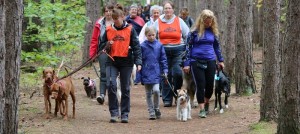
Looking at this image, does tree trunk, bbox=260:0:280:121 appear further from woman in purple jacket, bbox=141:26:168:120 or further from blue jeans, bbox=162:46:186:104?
blue jeans, bbox=162:46:186:104

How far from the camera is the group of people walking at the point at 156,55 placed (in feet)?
34.2

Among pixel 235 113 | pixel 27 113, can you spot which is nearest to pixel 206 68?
pixel 235 113

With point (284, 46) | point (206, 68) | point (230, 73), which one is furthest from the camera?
point (230, 73)

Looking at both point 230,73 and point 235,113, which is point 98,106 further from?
point 230,73

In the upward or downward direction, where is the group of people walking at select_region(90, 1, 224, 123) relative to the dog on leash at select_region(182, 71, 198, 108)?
upward

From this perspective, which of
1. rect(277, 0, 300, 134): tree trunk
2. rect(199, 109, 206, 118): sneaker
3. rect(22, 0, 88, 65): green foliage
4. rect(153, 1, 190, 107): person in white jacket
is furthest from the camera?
A: rect(22, 0, 88, 65): green foliage

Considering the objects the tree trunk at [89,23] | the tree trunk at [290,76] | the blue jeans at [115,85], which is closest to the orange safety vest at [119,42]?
the blue jeans at [115,85]

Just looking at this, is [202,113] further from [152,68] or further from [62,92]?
[62,92]

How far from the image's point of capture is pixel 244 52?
46.0ft

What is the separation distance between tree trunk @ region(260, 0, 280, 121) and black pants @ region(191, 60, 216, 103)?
5.26ft

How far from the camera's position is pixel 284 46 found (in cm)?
736

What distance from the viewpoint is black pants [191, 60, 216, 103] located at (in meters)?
11.1

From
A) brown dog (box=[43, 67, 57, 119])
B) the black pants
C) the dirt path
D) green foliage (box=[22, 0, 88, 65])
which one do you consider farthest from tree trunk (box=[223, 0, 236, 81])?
brown dog (box=[43, 67, 57, 119])

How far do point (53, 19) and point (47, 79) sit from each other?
12.5ft
